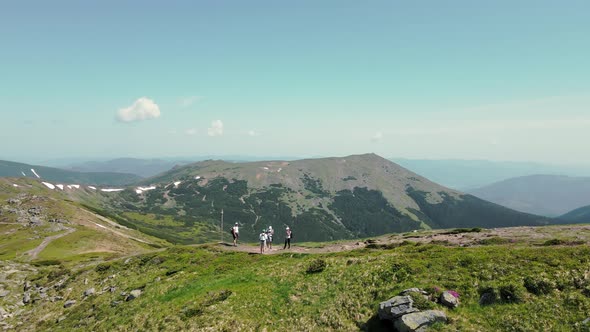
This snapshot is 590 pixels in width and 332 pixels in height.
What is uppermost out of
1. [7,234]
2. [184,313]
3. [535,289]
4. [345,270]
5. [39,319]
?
[535,289]

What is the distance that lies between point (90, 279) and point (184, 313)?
97.0ft

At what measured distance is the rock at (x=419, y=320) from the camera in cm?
1886

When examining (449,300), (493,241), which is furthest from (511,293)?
(493,241)

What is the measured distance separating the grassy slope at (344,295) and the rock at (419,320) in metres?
0.67

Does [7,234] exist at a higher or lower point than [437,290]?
lower

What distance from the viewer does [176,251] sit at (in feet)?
173

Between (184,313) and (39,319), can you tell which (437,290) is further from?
(39,319)

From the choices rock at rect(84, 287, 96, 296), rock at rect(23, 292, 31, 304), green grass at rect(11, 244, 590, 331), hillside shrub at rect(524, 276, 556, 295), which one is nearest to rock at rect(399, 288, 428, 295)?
green grass at rect(11, 244, 590, 331)

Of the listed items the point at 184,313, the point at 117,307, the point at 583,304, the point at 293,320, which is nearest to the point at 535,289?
the point at 583,304

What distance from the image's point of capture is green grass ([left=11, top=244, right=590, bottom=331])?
19469mm

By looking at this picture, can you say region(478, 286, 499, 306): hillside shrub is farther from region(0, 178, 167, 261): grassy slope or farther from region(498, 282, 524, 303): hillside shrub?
region(0, 178, 167, 261): grassy slope

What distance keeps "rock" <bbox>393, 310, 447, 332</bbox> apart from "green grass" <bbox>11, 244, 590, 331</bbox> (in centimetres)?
71

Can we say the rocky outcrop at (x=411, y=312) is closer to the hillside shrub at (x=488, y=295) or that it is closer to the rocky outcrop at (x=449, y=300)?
the rocky outcrop at (x=449, y=300)

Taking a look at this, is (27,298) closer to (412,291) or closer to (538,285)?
(412,291)
